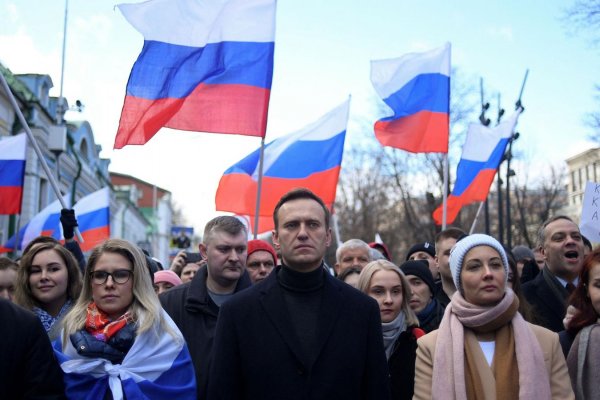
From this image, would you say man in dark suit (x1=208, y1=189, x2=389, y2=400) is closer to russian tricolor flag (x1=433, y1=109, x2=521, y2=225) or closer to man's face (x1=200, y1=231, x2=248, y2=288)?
man's face (x1=200, y1=231, x2=248, y2=288)

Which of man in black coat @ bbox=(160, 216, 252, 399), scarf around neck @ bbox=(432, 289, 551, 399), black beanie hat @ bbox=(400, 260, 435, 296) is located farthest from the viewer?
black beanie hat @ bbox=(400, 260, 435, 296)

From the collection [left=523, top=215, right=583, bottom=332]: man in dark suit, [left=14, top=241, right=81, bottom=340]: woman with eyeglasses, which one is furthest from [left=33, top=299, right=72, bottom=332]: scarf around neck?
[left=523, top=215, right=583, bottom=332]: man in dark suit

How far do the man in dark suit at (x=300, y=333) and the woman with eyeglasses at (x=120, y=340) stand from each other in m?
0.51

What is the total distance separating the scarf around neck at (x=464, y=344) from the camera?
356cm

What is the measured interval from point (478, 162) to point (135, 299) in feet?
25.0

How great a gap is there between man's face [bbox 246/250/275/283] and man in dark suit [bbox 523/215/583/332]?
2.11 metres

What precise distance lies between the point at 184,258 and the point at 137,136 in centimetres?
155

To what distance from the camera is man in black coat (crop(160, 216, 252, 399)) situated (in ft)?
14.8

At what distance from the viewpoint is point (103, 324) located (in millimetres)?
3865

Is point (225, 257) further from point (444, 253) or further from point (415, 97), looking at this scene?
point (415, 97)

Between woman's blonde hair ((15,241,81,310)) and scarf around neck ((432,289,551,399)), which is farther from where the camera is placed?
woman's blonde hair ((15,241,81,310))

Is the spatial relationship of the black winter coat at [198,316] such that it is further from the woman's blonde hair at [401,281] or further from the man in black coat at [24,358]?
the man in black coat at [24,358]

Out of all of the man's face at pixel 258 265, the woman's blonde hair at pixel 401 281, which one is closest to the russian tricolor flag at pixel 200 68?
the man's face at pixel 258 265

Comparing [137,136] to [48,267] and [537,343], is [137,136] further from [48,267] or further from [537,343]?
[537,343]
